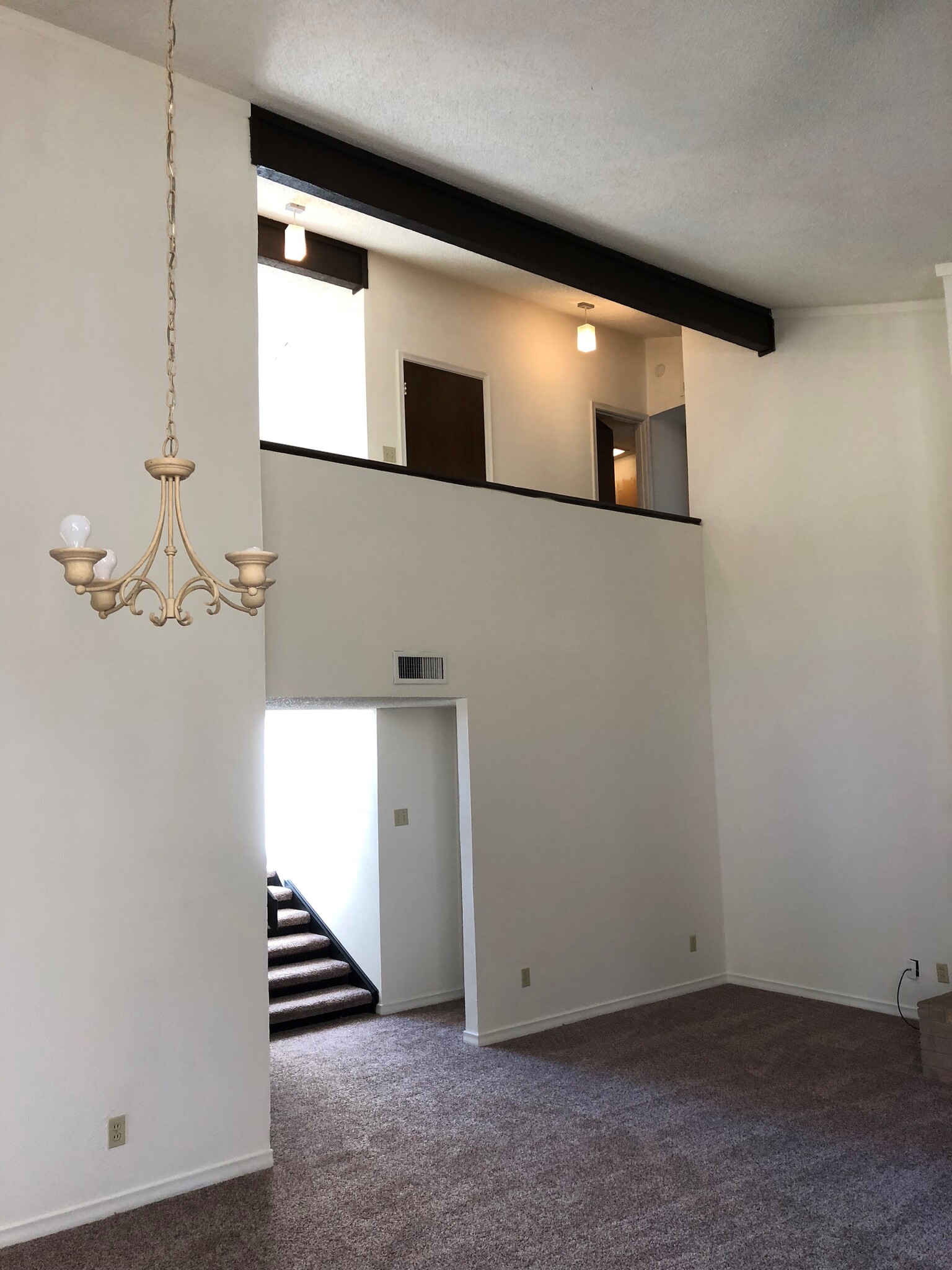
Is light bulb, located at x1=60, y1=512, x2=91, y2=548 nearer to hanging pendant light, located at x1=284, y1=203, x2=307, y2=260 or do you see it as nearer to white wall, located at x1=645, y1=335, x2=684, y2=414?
hanging pendant light, located at x1=284, y1=203, x2=307, y2=260

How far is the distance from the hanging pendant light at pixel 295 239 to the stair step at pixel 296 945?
464 cm

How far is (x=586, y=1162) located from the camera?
4098 millimetres

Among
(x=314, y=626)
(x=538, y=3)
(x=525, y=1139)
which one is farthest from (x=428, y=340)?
(x=525, y=1139)

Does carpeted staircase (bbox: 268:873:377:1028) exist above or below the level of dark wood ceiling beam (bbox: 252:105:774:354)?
below

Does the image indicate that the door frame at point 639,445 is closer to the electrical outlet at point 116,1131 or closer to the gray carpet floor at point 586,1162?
the gray carpet floor at point 586,1162

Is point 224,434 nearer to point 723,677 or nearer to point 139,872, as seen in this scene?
point 139,872

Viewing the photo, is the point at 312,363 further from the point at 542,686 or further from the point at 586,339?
the point at 542,686

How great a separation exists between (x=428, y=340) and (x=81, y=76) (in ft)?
11.7

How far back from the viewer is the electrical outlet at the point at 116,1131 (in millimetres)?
3766

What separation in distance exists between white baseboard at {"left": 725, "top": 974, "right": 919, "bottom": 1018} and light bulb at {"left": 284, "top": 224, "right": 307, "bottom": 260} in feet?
18.6

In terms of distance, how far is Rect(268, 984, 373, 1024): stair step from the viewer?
6.17m

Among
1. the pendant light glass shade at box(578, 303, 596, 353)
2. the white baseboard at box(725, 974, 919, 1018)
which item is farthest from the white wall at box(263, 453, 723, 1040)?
the pendant light glass shade at box(578, 303, 596, 353)

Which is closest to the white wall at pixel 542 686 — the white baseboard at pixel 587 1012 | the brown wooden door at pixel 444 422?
the white baseboard at pixel 587 1012

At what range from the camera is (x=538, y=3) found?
3605 mm
